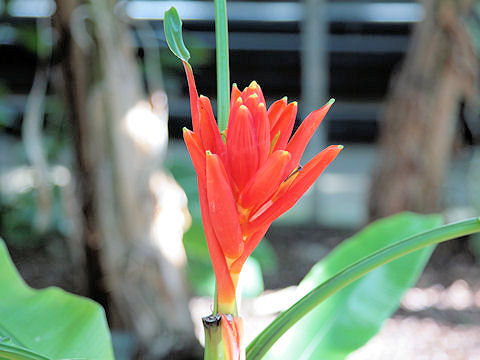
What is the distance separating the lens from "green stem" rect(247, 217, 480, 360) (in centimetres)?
36

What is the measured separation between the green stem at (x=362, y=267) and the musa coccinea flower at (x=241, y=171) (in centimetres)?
4

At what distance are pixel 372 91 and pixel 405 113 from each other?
134cm

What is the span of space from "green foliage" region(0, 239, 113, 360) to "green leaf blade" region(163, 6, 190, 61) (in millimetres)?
341

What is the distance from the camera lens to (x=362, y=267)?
0.38m

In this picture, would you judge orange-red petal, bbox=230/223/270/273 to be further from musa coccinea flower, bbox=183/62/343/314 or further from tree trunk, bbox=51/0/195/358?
tree trunk, bbox=51/0/195/358

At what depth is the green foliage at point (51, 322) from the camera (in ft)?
Result: 1.88

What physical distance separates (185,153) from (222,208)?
9.73 ft

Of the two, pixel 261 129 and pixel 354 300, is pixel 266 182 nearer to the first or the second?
pixel 261 129

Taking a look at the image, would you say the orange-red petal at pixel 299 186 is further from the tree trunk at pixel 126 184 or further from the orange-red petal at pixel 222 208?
the tree trunk at pixel 126 184

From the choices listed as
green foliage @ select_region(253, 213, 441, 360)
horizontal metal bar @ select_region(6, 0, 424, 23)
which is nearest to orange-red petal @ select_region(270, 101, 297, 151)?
green foliage @ select_region(253, 213, 441, 360)

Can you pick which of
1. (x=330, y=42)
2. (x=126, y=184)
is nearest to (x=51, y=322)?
(x=126, y=184)

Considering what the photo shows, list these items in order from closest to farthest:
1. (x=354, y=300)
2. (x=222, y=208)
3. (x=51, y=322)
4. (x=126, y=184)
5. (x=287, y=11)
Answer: (x=222, y=208)
(x=51, y=322)
(x=354, y=300)
(x=126, y=184)
(x=287, y=11)

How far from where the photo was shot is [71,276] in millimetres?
2088

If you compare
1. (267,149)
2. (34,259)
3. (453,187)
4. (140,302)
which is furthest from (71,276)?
(267,149)
